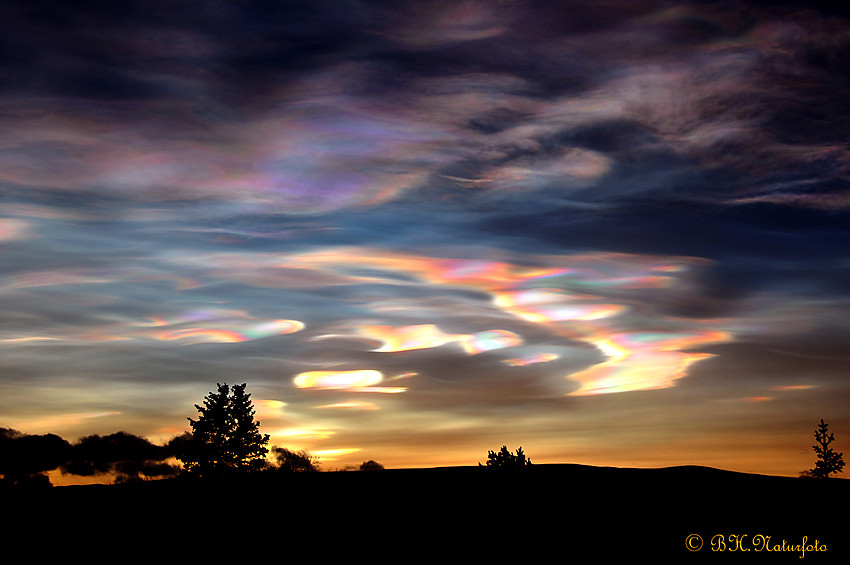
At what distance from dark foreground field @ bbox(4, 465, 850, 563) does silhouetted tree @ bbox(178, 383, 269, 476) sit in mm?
40281

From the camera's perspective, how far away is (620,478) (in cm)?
2580

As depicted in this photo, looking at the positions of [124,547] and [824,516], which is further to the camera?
[824,516]

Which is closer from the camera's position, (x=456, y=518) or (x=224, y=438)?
(x=456, y=518)

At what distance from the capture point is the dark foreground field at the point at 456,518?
17.2 metres

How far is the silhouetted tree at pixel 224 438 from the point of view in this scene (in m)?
64.5

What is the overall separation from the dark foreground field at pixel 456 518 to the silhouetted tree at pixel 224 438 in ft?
132

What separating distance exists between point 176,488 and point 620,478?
1476cm

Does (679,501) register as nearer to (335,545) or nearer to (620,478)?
(620,478)

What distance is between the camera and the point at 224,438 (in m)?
65.2

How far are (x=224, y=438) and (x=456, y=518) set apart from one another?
49.6 metres

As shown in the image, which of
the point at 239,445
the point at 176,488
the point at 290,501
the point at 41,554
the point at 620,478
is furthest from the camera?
the point at 239,445

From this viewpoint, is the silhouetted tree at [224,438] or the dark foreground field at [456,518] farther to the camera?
the silhouetted tree at [224,438]

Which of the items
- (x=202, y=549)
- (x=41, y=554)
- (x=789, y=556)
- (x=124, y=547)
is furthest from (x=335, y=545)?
(x=789, y=556)

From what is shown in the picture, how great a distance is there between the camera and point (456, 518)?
19797 mm
